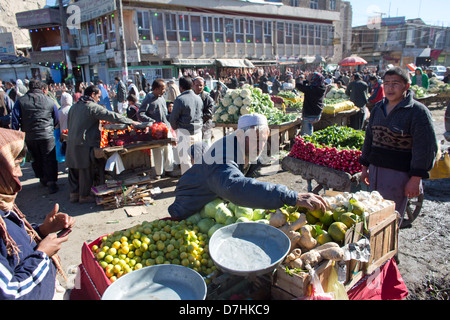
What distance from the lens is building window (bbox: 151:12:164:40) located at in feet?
82.1

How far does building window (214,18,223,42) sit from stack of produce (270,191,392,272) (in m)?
28.2

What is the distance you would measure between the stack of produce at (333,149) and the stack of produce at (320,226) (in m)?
1.93

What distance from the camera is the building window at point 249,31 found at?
99.8 feet

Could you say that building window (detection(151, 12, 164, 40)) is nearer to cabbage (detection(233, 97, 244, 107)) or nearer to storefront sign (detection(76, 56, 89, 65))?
storefront sign (detection(76, 56, 89, 65))

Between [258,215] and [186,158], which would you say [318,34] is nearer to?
[186,158]

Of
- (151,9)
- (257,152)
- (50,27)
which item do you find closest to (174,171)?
(257,152)

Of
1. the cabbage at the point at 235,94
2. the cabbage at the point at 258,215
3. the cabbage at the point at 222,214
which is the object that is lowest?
the cabbage at the point at 258,215

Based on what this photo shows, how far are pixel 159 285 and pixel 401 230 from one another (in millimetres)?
4045

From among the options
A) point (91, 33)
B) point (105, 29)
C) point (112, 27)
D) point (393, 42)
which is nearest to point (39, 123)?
point (112, 27)

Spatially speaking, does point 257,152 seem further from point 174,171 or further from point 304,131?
point 304,131

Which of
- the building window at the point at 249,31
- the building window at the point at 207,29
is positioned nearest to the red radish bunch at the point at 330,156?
the building window at the point at 207,29

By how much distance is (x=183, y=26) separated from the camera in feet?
87.0

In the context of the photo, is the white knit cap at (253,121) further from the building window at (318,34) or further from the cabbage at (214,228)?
the building window at (318,34)
